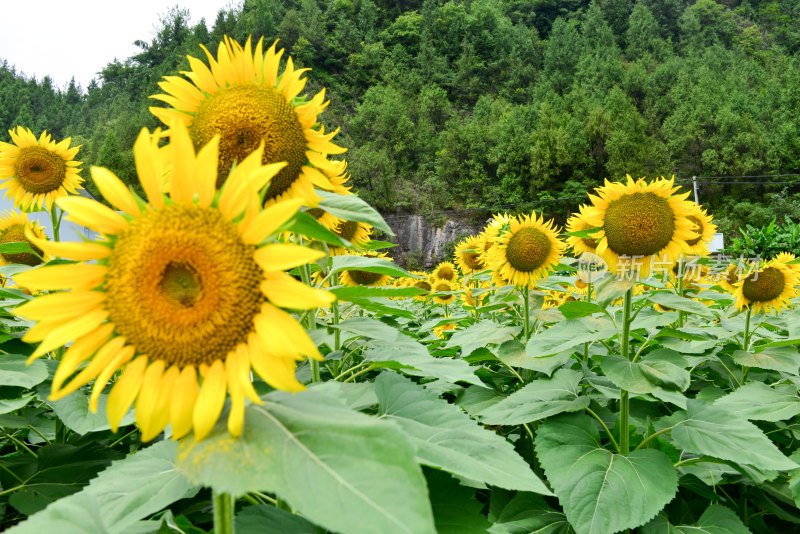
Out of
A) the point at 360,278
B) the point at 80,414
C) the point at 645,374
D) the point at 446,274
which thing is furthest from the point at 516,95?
the point at 80,414

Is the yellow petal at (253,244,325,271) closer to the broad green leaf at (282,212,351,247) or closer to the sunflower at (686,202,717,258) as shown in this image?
the broad green leaf at (282,212,351,247)

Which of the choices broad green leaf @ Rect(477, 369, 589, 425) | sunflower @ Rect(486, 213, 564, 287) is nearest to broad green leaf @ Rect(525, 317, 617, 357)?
broad green leaf @ Rect(477, 369, 589, 425)

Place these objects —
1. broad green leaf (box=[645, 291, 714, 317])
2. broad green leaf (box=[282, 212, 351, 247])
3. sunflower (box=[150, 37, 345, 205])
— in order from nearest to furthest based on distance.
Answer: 1. broad green leaf (box=[282, 212, 351, 247])
2. sunflower (box=[150, 37, 345, 205])
3. broad green leaf (box=[645, 291, 714, 317])

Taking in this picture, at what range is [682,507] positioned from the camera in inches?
74.7

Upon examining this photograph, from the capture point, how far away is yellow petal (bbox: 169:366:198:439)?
72cm

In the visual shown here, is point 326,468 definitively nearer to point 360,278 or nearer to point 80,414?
point 80,414

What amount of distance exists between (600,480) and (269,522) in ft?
3.81

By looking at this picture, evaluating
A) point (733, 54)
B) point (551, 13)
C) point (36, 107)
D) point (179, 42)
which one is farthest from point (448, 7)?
point (36, 107)

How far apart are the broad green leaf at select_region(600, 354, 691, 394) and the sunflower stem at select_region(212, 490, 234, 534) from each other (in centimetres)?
138

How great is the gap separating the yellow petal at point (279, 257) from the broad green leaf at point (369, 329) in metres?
0.73

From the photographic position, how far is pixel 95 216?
2.50 ft

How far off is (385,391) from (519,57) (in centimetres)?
7827

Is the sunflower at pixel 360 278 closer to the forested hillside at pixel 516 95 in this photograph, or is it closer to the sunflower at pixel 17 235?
the sunflower at pixel 17 235

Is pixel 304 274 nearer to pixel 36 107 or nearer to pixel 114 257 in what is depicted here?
pixel 114 257
